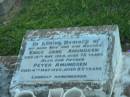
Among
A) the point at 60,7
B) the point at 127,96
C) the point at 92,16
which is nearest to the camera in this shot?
the point at 127,96

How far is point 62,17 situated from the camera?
617cm

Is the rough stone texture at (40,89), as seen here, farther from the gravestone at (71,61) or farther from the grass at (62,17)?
the grass at (62,17)

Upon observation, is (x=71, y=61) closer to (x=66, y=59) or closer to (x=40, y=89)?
(x=66, y=59)

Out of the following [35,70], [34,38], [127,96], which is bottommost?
[127,96]

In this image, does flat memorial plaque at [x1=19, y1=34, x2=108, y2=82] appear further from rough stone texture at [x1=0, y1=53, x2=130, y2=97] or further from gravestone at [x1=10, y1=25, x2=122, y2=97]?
rough stone texture at [x1=0, y1=53, x2=130, y2=97]

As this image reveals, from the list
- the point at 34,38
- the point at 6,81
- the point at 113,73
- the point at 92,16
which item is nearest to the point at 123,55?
the point at 113,73

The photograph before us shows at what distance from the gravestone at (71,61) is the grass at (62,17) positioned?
1.36m

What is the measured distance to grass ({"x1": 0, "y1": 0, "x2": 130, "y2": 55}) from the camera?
5754mm

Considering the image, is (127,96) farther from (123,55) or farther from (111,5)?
(111,5)

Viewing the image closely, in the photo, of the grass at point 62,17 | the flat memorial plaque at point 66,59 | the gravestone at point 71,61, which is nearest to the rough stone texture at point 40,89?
Result: the gravestone at point 71,61

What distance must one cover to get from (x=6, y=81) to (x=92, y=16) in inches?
83.8

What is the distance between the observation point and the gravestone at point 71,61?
3848mm

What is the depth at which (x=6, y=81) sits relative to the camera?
4.31m

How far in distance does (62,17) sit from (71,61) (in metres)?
2.23
